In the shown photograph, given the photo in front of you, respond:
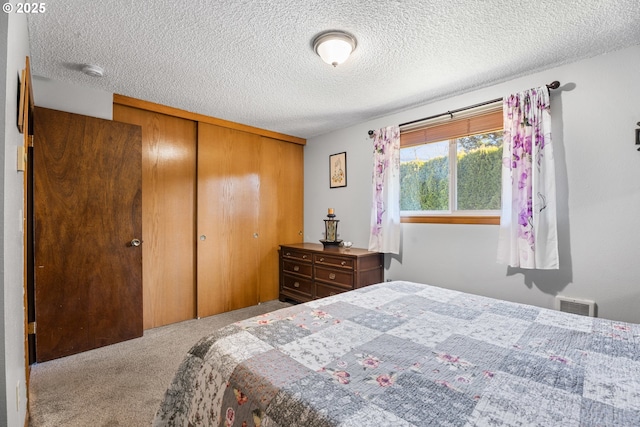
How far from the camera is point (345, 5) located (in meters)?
1.66

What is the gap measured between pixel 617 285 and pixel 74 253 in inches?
165

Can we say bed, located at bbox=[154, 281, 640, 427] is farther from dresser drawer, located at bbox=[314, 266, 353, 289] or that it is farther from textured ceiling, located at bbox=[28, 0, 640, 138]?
textured ceiling, located at bbox=[28, 0, 640, 138]

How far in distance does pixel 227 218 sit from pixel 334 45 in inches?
98.1

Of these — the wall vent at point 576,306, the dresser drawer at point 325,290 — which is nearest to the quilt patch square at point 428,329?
the wall vent at point 576,306

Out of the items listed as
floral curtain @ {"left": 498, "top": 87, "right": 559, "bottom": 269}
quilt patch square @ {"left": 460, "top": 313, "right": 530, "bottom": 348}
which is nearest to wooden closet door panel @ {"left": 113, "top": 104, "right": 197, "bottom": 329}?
quilt patch square @ {"left": 460, "top": 313, "right": 530, "bottom": 348}

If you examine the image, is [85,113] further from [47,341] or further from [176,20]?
[47,341]

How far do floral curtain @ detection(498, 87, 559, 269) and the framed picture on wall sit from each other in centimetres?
190

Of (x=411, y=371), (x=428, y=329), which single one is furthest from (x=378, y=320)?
(x=411, y=371)

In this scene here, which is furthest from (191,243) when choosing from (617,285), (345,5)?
(617,285)

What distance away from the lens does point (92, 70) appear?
2.34m

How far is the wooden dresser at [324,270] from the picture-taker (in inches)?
127

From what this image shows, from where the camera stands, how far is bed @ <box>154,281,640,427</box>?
2.69 feet

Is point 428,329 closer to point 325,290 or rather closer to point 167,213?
point 325,290

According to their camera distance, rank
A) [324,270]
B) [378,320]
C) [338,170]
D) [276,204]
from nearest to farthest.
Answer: [378,320], [324,270], [338,170], [276,204]
